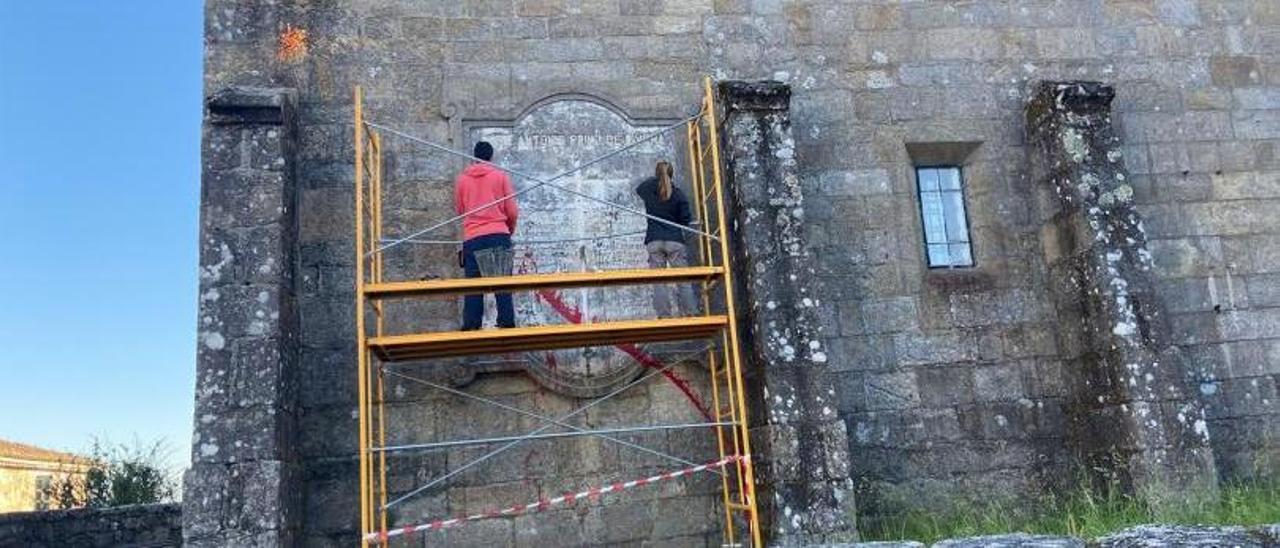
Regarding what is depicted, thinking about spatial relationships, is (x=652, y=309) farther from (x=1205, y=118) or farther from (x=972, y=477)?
(x=1205, y=118)

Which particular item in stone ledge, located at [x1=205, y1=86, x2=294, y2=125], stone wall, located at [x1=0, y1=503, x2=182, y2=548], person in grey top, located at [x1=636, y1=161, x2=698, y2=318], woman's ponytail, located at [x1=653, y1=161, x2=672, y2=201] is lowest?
stone wall, located at [x1=0, y1=503, x2=182, y2=548]

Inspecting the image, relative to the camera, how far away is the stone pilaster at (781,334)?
5.78 meters

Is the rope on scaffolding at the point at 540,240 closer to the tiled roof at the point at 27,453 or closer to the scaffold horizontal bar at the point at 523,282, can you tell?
the scaffold horizontal bar at the point at 523,282

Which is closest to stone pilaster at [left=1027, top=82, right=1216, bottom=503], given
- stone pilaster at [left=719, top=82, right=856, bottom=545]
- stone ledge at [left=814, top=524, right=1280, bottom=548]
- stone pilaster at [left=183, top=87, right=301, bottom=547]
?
stone pilaster at [left=719, top=82, right=856, bottom=545]

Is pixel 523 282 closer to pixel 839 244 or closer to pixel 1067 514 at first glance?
pixel 839 244

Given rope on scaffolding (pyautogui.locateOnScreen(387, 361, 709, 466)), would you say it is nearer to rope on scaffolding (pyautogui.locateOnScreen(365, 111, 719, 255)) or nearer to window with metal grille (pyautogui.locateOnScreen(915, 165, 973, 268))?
rope on scaffolding (pyautogui.locateOnScreen(365, 111, 719, 255))

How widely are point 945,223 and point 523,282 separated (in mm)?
3572

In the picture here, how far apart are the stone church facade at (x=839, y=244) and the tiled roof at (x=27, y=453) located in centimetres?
1303

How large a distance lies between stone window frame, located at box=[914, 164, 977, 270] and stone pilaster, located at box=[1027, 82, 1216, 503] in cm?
54

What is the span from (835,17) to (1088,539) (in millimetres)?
5000

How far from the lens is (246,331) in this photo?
18.3 feet

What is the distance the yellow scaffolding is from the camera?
546cm

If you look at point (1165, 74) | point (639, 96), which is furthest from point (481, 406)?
point (1165, 74)

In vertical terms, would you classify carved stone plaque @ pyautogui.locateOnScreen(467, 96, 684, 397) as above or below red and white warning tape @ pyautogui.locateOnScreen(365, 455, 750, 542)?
above
